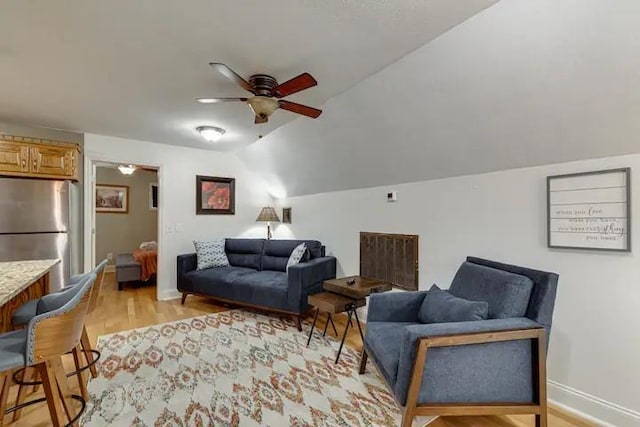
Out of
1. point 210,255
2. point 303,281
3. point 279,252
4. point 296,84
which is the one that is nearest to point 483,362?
point 296,84

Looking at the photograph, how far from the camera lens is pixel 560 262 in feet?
6.89

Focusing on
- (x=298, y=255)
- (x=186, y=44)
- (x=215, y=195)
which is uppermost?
(x=186, y=44)

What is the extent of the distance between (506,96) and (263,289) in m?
3.01

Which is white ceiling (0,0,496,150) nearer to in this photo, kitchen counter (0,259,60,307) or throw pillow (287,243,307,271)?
kitchen counter (0,259,60,307)

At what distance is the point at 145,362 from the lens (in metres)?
2.62

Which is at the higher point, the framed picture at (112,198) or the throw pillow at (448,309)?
the framed picture at (112,198)

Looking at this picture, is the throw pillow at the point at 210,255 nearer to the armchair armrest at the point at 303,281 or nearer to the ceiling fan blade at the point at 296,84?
the armchair armrest at the point at 303,281

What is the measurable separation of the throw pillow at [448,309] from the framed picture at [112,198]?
22.6 ft

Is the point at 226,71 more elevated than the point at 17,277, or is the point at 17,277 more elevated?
the point at 226,71

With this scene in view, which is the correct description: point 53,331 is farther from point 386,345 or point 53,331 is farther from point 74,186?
point 74,186

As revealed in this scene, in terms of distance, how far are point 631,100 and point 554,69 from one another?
1.34ft

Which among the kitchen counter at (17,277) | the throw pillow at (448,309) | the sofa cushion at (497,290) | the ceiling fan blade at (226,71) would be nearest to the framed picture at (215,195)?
the kitchen counter at (17,277)

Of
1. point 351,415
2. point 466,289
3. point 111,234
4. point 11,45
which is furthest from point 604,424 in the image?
point 111,234

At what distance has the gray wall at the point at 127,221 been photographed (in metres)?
6.63
